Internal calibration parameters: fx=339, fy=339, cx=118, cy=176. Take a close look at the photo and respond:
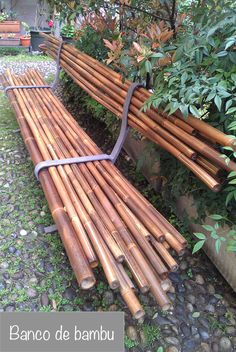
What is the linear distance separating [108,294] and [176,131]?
Answer: 99 centimetres

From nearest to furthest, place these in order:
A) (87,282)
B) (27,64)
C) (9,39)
Result: (87,282) < (27,64) < (9,39)

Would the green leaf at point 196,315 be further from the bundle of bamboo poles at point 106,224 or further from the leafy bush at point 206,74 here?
the leafy bush at point 206,74

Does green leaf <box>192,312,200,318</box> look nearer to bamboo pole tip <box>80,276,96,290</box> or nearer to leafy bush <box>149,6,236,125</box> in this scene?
bamboo pole tip <box>80,276,96,290</box>

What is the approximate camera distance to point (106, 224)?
1.74 m

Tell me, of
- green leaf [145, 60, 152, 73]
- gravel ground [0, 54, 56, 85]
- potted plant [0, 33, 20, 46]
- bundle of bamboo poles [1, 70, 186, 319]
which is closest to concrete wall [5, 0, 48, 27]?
potted plant [0, 33, 20, 46]

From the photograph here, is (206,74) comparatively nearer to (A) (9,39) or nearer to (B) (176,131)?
(B) (176,131)

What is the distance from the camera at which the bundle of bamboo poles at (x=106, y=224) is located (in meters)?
1.49

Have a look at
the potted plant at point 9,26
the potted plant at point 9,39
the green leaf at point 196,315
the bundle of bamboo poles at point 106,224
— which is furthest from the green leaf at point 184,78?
the potted plant at point 9,26

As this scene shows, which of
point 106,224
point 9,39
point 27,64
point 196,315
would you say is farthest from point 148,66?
point 9,39

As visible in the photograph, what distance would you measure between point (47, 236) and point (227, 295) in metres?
1.18

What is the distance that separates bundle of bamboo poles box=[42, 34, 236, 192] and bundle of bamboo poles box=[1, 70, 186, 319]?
0.32m

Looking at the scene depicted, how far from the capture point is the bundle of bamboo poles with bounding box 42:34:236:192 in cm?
162

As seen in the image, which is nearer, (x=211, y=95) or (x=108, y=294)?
(x=211, y=95)

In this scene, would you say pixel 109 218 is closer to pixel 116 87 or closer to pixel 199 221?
pixel 199 221
